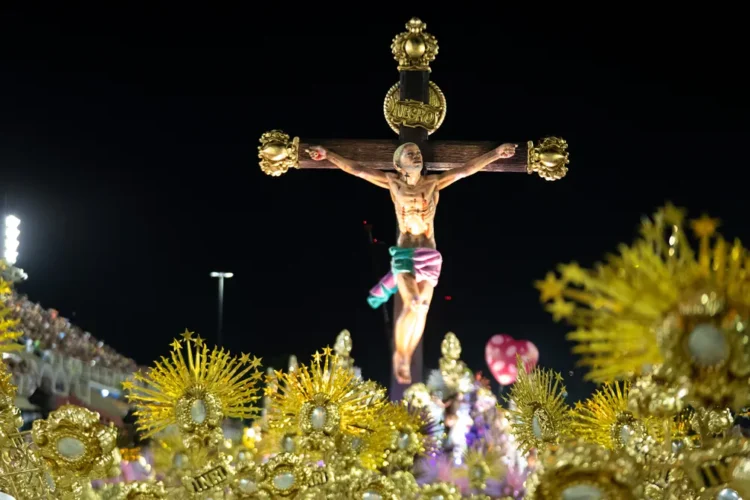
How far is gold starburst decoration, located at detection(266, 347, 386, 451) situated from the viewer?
3793mm

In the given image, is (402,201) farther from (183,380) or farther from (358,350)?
(358,350)

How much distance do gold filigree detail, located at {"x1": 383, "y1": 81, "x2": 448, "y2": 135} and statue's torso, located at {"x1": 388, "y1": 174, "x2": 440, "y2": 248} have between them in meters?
0.50

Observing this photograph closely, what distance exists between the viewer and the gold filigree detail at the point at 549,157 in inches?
303

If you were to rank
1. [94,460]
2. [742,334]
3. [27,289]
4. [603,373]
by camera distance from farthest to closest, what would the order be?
1. [27,289]
2. [94,460]
3. [603,373]
4. [742,334]

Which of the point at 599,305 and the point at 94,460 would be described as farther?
the point at 94,460

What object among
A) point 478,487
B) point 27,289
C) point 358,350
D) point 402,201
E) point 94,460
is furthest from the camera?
point 27,289

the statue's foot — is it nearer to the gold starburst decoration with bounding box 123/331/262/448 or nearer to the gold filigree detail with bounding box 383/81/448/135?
the gold filigree detail with bounding box 383/81/448/135

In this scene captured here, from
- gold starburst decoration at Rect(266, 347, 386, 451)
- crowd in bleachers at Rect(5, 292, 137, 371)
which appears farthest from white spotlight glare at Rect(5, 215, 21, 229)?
gold starburst decoration at Rect(266, 347, 386, 451)

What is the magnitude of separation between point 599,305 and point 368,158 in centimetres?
586

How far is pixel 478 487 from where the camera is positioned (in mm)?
5559

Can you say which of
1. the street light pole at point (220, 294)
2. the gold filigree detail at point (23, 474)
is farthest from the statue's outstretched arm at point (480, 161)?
the street light pole at point (220, 294)

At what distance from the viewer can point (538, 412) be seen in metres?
4.07

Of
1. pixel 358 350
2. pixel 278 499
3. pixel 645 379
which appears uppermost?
pixel 358 350

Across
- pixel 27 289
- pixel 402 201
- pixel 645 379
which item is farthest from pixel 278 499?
pixel 27 289
